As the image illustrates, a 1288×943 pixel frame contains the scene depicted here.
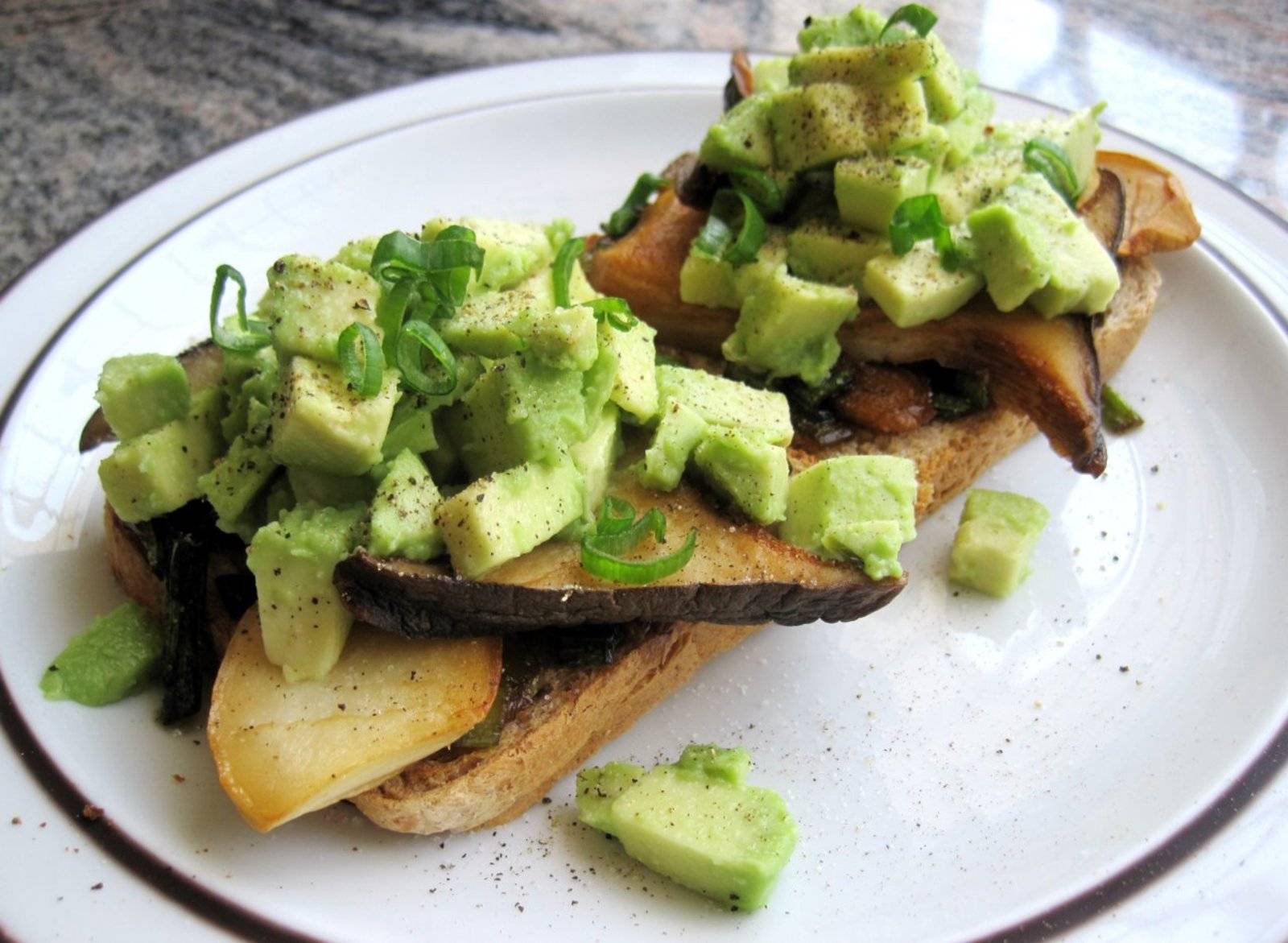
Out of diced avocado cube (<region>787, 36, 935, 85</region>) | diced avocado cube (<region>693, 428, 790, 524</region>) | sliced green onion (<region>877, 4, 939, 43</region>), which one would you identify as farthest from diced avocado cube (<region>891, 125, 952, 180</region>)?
diced avocado cube (<region>693, 428, 790, 524</region>)

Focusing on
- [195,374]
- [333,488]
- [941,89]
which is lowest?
[195,374]

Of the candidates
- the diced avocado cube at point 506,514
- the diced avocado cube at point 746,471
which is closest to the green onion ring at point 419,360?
the diced avocado cube at point 506,514

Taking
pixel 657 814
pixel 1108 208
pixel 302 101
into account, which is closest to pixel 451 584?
pixel 657 814

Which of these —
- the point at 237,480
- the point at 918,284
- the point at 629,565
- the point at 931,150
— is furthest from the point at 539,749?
the point at 931,150

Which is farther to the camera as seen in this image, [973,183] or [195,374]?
[973,183]

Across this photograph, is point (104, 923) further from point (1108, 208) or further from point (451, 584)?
point (1108, 208)

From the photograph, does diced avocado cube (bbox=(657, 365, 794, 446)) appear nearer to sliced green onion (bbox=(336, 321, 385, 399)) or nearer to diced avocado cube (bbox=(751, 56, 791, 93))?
sliced green onion (bbox=(336, 321, 385, 399))

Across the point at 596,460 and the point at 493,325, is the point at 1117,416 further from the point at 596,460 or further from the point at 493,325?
the point at 493,325

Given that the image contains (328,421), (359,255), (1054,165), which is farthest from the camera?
(1054,165)

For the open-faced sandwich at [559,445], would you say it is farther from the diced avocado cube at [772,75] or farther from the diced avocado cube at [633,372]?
the diced avocado cube at [772,75]
